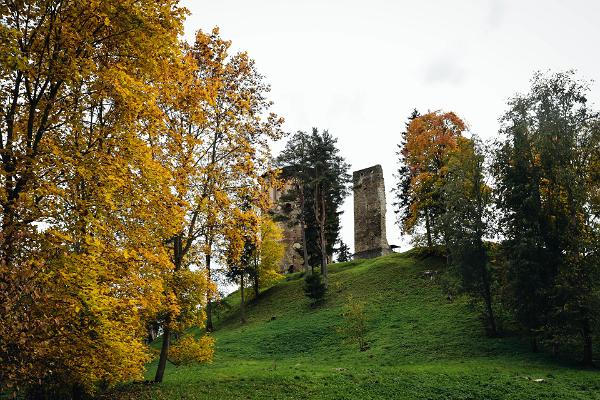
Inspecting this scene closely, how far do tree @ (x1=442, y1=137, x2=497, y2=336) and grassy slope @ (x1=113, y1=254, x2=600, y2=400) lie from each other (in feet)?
6.23

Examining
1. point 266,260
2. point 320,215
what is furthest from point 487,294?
point 320,215

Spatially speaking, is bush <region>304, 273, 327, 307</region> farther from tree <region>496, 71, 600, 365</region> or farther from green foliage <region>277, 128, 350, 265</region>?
tree <region>496, 71, 600, 365</region>

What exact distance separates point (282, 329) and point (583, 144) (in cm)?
2200

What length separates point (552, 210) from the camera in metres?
22.3

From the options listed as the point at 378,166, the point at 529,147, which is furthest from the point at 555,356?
the point at 378,166

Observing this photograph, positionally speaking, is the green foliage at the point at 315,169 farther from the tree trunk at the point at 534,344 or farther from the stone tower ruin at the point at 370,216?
the tree trunk at the point at 534,344

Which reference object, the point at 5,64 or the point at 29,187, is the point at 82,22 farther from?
the point at 29,187

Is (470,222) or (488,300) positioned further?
(470,222)

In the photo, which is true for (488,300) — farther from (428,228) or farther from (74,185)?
(74,185)

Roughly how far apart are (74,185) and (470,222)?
22494 mm

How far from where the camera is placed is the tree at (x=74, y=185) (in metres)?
7.32

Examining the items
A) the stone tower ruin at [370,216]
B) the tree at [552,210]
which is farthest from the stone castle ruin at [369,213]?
the tree at [552,210]

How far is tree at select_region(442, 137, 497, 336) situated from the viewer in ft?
84.2

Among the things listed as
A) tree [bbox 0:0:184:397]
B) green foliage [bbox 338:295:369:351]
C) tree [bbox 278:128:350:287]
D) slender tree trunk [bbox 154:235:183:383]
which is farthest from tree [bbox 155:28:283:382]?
tree [bbox 278:128:350:287]
